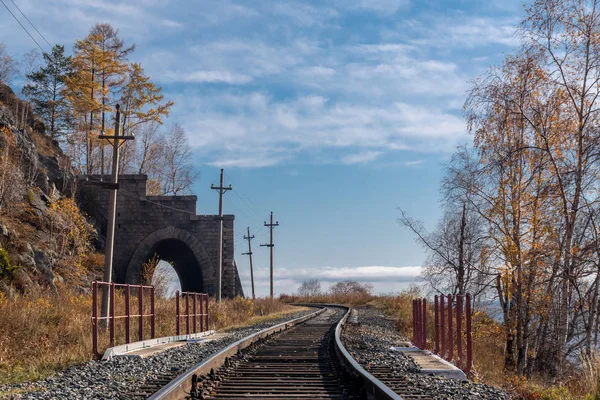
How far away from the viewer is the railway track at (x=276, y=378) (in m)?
6.49

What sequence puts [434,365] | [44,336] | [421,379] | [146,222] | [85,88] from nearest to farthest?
[421,379], [434,365], [44,336], [146,222], [85,88]

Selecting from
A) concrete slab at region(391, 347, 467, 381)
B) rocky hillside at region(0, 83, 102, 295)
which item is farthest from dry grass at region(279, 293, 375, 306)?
concrete slab at region(391, 347, 467, 381)

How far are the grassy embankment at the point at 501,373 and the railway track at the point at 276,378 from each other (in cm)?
191

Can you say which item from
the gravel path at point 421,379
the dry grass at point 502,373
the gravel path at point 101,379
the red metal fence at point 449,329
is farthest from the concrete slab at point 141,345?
the dry grass at point 502,373

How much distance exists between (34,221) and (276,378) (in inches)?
807

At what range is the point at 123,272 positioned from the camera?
34.6 metres

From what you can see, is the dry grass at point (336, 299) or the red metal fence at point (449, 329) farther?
the dry grass at point (336, 299)

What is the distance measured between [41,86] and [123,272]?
48.4ft

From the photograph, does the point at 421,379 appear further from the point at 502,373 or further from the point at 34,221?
the point at 34,221

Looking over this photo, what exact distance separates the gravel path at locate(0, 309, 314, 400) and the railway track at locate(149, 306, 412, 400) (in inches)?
24.2

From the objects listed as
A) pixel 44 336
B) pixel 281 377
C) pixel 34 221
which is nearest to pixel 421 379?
pixel 281 377

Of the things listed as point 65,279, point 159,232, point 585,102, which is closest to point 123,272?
point 159,232

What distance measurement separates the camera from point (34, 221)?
84.4ft

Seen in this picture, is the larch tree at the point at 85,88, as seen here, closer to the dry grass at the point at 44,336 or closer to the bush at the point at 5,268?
the bush at the point at 5,268
